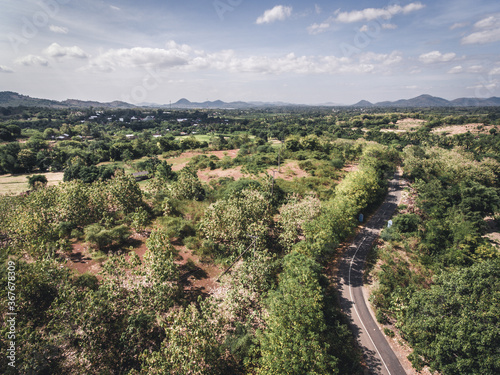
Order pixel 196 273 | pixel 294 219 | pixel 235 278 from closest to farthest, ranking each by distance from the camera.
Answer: pixel 235 278, pixel 196 273, pixel 294 219

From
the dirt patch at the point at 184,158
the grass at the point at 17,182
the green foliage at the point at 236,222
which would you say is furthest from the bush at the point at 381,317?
the grass at the point at 17,182

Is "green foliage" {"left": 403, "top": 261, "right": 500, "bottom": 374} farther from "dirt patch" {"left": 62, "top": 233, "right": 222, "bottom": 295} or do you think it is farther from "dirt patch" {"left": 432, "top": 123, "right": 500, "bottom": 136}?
"dirt patch" {"left": 432, "top": 123, "right": 500, "bottom": 136}

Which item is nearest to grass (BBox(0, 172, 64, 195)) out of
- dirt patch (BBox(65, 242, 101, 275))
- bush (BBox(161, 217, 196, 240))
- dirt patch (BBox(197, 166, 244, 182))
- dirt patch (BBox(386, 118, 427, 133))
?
dirt patch (BBox(197, 166, 244, 182))

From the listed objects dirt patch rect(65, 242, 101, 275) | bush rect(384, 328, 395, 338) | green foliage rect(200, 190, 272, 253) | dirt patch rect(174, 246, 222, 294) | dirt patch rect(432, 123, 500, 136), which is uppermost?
dirt patch rect(432, 123, 500, 136)

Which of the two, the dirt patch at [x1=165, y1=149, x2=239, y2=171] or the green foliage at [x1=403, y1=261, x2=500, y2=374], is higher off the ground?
the dirt patch at [x1=165, y1=149, x2=239, y2=171]

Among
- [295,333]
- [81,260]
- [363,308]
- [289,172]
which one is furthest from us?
[289,172]

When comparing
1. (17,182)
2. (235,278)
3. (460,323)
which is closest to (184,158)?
(17,182)

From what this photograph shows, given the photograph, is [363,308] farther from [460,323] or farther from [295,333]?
[295,333]
